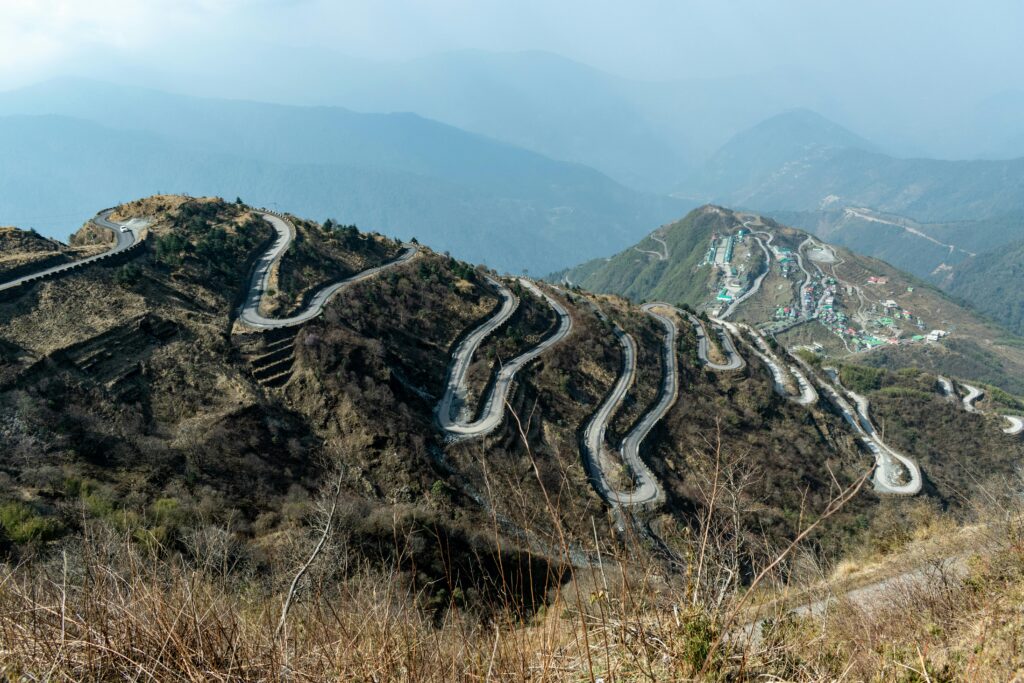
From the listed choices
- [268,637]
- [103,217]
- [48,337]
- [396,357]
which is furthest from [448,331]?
[268,637]

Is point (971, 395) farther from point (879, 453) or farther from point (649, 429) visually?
point (649, 429)

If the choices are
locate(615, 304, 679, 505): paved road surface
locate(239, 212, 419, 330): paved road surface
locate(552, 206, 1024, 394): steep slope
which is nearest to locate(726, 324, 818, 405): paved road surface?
locate(615, 304, 679, 505): paved road surface

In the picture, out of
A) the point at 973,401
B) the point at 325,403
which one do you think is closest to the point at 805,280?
the point at 973,401

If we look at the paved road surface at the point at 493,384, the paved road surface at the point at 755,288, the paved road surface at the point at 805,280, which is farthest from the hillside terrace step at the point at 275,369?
the paved road surface at the point at 805,280

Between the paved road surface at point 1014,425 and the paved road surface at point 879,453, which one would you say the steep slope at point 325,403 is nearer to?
the paved road surface at point 879,453

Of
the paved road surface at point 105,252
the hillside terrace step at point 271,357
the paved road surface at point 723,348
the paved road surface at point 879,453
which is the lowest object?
the paved road surface at point 879,453

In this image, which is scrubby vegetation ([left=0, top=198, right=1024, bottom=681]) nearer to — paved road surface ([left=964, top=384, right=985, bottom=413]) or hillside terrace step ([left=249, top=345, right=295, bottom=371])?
hillside terrace step ([left=249, top=345, right=295, bottom=371])

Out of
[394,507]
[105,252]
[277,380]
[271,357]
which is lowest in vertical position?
[277,380]
